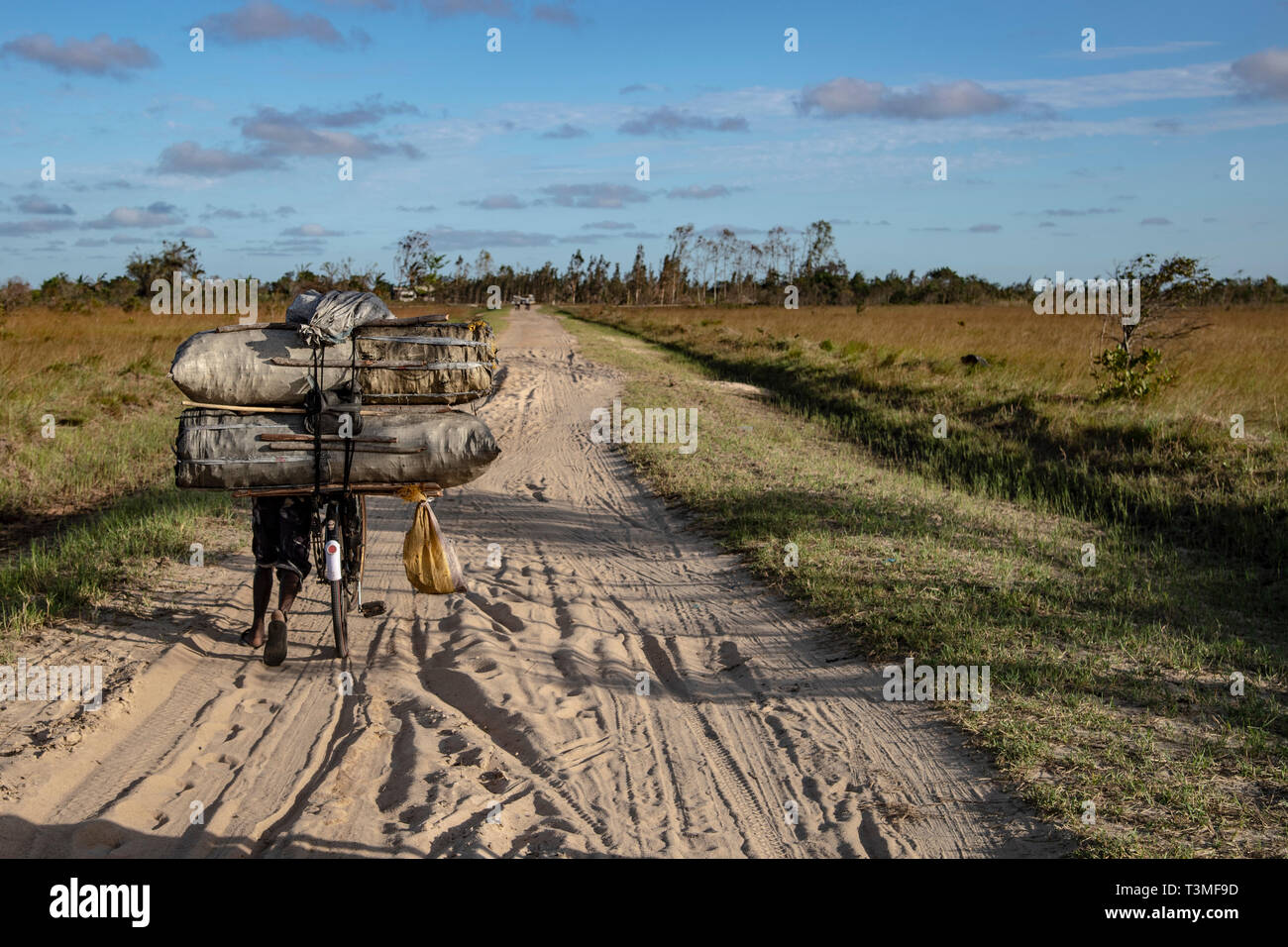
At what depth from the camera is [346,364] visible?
500 cm

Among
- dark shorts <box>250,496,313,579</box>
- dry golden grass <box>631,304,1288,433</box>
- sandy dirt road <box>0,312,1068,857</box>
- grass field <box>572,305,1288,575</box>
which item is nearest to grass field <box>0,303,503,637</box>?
sandy dirt road <box>0,312,1068,857</box>

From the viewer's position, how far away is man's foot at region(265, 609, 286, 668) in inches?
205

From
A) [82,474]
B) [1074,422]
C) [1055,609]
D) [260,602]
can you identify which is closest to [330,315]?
[260,602]

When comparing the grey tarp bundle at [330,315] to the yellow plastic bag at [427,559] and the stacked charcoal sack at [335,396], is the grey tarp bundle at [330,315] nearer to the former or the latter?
the stacked charcoal sack at [335,396]

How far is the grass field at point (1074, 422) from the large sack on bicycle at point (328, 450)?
693 cm

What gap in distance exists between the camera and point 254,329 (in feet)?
16.4

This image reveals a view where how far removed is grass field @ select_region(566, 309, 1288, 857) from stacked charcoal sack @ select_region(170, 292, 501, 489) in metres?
2.60

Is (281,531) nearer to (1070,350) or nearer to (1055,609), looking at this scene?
(1055,609)

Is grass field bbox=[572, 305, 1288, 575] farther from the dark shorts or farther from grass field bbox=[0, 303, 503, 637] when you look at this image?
grass field bbox=[0, 303, 503, 637]

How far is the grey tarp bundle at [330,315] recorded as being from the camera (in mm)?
4867

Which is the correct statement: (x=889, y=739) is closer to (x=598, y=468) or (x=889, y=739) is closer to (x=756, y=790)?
(x=756, y=790)

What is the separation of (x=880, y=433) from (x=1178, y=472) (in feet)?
15.6

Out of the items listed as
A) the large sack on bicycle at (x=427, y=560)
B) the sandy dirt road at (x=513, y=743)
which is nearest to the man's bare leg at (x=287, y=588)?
the sandy dirt road at (x=513, y=743)
